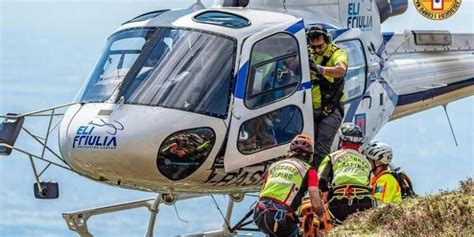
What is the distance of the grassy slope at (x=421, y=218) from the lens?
43.1 feet

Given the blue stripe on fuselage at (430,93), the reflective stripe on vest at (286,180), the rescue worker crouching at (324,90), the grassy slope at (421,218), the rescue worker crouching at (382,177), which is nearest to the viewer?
the grassy slope at (421,218)

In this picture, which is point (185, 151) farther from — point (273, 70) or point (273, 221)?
point (273, 221)

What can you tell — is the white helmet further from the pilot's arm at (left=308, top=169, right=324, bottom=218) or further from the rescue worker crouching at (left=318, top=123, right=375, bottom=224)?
the pilot's arm at (left=308, top=169, right=324, bottom=218)

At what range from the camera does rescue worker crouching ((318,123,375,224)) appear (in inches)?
598

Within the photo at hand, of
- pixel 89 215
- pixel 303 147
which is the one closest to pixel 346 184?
pixel 303 147

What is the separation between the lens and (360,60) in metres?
19.0

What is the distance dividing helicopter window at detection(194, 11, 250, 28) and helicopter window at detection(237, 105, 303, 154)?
1073mm

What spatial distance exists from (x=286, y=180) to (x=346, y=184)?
1.04 metres

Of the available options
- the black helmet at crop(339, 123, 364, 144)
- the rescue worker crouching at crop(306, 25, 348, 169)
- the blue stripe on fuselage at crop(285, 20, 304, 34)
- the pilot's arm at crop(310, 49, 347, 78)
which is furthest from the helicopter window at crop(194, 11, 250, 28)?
the black helmet at crop(339, 123, 364, 144)

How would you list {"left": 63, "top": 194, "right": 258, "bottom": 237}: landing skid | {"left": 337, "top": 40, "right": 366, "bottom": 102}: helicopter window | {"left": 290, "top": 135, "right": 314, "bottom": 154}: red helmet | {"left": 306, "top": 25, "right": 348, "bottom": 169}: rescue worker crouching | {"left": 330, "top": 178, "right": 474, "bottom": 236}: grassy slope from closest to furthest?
{"left": 330, "top": 178, "right": 474, "bottom": 236}: grassy slope → {"left": 290, "top": 135, "right": 314, "bottom": 154}: red helmet → {"left": 306, "top": 25, "right": 348, "bottom": 169}: rescue worker crouching → {"left": 337, "top": 40, "right": 366, "bottom": 102}: helicopter window → {"left": 63, "top": 194, "right": 258, "bottom": 237}: landing skid

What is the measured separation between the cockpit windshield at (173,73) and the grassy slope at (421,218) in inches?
109

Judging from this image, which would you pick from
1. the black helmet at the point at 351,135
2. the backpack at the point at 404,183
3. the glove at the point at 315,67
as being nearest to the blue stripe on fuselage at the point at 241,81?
the glove at the point at 315,67

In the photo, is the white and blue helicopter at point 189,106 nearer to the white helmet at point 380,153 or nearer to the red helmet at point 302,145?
the white helmet at point 380,153

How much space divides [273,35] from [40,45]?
16185 cm
